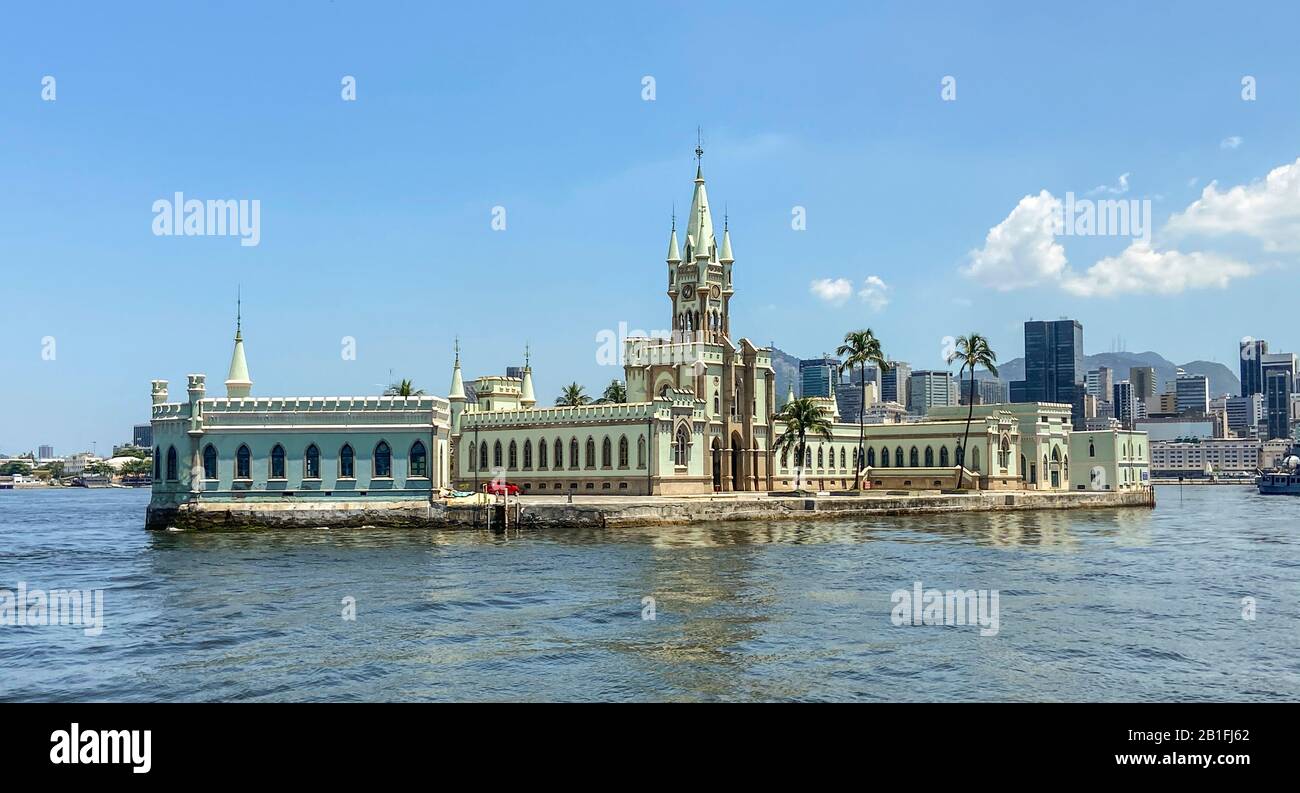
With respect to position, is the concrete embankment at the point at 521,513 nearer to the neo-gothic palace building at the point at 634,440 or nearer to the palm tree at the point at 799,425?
the neo-gothic palace building at the point at 634,440

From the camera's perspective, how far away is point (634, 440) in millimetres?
85125

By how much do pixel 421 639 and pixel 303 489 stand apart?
41352 millimetres

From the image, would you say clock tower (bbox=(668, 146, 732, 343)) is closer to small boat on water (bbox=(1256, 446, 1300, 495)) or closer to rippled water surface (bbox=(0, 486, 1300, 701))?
rippled water surface (bbox=(0, 486, 1300, 701))

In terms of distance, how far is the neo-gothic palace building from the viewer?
6788 centimetres

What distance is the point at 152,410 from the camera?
71562 mm

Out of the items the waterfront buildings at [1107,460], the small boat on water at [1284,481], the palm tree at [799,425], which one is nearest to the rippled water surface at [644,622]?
the palm tree at [799,425]

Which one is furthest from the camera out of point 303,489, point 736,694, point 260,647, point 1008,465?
point 1008,465

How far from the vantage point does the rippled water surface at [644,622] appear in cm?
2384

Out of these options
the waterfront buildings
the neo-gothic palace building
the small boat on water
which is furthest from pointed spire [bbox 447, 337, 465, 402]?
the small boat on water
